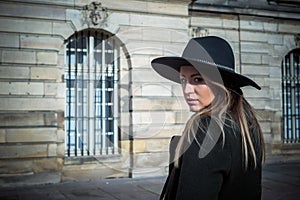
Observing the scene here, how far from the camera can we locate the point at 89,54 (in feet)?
31.4

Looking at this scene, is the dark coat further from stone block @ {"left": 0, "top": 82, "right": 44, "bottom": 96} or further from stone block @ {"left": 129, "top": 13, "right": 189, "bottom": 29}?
stone block @ {"left": 129, "top": 13, "right": 189, "bottom": 29}

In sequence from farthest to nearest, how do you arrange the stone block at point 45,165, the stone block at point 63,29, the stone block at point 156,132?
the stone block at point 156,132, the stone block at point 63,29, the stone block at point 45,165

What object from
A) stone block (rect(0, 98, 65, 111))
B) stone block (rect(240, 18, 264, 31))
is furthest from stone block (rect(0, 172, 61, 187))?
stone block (rect(240, 18, 264, 31))

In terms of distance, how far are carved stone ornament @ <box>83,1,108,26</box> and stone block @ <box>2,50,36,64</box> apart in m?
1.59

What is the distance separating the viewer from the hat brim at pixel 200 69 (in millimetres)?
1483

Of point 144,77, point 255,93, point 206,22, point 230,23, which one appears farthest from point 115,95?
point 255,93

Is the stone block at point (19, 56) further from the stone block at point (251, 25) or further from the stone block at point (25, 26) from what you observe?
the stone block at point (251, 25)

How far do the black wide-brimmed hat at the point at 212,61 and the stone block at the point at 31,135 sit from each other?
24.8 feet

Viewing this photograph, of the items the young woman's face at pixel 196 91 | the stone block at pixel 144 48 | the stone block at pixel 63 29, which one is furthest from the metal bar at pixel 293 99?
the young woman's face at pixel 196 91

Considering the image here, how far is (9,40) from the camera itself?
8.66 m

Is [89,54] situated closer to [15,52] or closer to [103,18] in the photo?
[103,18]

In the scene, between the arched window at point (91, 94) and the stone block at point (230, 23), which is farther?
the stone block at point (230, 23)

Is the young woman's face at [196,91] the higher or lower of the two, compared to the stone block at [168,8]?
lower

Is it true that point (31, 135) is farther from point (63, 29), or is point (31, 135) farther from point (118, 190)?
point (63, 29)
